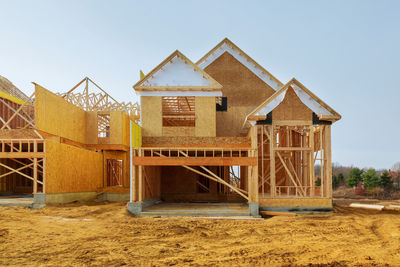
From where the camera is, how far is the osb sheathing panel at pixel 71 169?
17.4 m

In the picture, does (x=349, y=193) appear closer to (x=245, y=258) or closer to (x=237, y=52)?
(x=237, y=52)

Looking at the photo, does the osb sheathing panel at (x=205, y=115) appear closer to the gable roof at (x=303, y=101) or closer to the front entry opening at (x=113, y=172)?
the gable roof at (x=303, y=101)

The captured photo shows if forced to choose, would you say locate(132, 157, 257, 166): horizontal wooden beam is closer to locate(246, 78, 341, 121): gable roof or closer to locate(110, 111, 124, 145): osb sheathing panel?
locate(246, 78, 341, 121): gable roof

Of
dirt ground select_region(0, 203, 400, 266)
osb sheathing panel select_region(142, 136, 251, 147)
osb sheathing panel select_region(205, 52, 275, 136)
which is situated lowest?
dirt ground select_region(0, 203, 400, 266)

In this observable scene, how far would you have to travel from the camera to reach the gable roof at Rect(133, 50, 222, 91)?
18000mm

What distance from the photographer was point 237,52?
21.9 m

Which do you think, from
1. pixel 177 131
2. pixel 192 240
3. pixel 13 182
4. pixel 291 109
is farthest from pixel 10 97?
pixel 291 109

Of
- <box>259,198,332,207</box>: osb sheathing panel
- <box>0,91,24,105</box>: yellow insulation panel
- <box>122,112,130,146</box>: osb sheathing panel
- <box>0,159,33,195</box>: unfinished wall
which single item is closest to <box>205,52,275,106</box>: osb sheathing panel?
<box>259,198,332,207</box>: osb sheathing panel

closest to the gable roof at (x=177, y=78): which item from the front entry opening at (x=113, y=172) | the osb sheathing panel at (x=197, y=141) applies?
the osb sheathing panel at (x=197, y=141)

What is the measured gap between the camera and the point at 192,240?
33.6 ft

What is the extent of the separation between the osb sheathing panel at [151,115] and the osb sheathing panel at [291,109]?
6.90 m

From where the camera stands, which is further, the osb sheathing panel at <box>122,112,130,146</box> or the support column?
the osb sheathing panel at <box>122,112,130,146</box>

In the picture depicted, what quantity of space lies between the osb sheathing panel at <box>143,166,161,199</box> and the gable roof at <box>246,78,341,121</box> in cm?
667

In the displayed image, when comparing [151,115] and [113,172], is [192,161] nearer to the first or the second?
[151,115]
